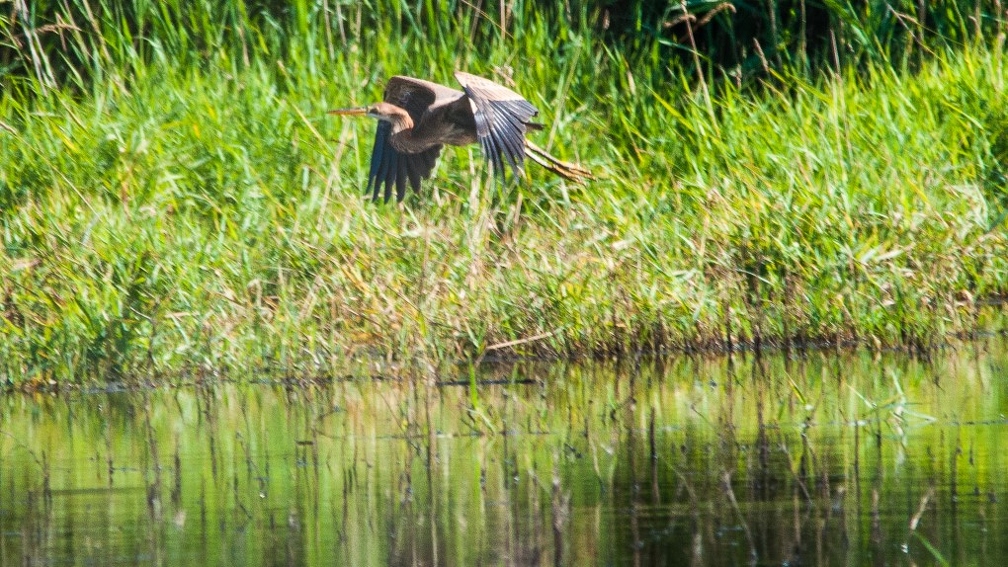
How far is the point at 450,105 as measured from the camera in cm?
674

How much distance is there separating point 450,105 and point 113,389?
1.99 meters

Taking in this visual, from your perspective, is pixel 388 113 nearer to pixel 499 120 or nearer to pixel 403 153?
pixel 403 153

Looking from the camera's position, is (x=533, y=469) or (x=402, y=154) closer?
(x=533, y=469)

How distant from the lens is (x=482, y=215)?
674 centimetres

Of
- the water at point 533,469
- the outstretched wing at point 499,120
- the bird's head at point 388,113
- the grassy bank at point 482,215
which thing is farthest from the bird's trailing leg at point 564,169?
the water at point 533,469

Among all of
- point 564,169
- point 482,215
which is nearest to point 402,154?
point 482,215

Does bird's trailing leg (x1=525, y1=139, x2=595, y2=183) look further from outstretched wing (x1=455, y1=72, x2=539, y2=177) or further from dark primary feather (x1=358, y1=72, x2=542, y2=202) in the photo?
outstretched wing (x1=455, y1=72, x2=539, y2=177)

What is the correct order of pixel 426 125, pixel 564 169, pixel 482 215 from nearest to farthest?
pixel 482 215 < pixel 426 125 < pixel 564 169

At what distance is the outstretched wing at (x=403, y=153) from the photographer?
22.7 ft

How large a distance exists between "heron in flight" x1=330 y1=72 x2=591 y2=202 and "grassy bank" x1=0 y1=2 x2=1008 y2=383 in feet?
0.75

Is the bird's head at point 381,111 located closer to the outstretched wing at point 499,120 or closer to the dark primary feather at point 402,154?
the dark primary feather at point 402,154

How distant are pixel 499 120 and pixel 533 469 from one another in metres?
2.52

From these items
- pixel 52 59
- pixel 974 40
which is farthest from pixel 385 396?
pixel 52 59

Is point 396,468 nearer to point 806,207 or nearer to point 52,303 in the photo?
point 52,303
